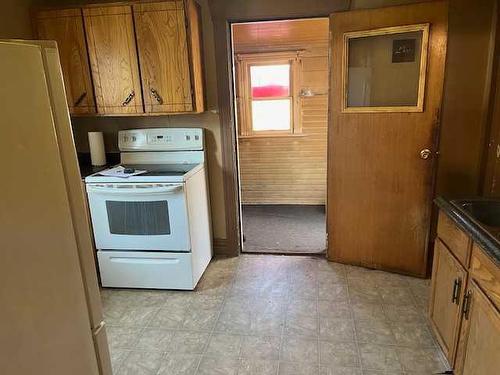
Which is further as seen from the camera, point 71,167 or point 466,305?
point 466,305

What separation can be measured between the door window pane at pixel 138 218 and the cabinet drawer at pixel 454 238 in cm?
169

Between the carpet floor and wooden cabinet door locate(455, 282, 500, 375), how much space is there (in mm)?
1750

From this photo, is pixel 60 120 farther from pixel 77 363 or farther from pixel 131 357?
pixel 131 357

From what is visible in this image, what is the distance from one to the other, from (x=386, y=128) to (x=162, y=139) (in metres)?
1.75

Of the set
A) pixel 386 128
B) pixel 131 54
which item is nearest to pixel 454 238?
pixel 386 128

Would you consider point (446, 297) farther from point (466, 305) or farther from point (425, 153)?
point (425, 153)

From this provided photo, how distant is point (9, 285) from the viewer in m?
0.78

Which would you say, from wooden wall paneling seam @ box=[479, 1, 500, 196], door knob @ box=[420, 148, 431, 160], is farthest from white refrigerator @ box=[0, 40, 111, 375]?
wooden wall paneling seam @ box=[479, 1, 500, 196]

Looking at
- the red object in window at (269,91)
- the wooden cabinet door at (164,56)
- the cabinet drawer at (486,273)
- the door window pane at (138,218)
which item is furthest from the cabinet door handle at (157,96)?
the cabinet drawer at (486,273)

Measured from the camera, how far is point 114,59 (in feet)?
8.55

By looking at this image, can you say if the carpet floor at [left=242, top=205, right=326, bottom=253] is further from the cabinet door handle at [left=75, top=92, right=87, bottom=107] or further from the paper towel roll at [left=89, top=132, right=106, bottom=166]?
the cabinet door handle at [left=75, top=92, right=87, bottom=107]

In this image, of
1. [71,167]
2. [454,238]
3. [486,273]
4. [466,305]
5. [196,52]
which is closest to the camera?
[71,167]

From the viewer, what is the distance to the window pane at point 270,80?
168 inches

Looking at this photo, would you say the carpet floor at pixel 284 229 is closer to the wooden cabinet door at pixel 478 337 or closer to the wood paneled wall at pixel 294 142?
the wood paneled wall at pixel 294 142
